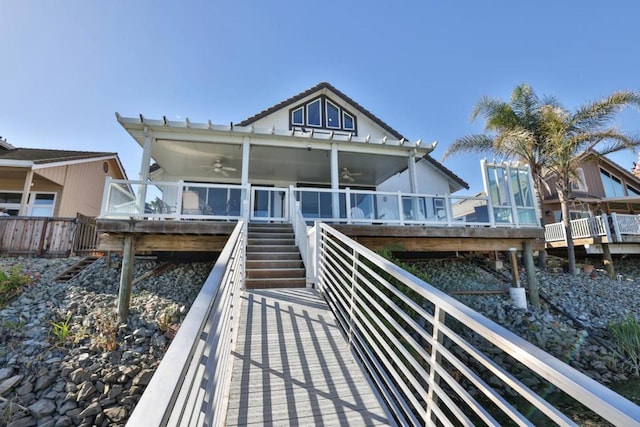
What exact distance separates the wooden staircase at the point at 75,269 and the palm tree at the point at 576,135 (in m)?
17.1

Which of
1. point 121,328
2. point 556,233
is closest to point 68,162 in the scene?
point 121,328

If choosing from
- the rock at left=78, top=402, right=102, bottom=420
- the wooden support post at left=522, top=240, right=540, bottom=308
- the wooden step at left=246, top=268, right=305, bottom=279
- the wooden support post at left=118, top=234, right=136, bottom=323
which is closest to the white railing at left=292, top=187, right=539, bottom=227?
the wooden support post at left=522, top=240, right=540, bottom=308

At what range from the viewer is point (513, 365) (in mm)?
5984

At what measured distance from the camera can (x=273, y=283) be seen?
17.6 feet

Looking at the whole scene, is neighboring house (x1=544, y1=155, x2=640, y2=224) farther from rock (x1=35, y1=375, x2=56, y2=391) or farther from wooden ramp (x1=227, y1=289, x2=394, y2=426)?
rock (x1=35, y1=375, x2=56, y2=391)

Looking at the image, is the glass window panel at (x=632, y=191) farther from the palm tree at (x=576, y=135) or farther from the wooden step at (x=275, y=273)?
the wooden step at (x=275, y=273)

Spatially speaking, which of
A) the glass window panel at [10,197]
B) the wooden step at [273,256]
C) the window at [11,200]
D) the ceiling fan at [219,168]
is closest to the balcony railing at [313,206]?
the wooden step at [273,256]

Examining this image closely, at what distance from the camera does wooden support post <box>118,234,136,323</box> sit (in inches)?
240

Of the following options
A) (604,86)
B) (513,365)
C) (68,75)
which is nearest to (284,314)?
(513,365)

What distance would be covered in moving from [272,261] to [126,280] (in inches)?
128

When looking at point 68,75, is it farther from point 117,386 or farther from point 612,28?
point 612,28

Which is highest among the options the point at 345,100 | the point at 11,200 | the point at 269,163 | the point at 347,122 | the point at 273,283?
the point at 345,100

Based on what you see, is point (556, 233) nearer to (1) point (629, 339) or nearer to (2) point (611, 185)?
(1) point (629, 339)

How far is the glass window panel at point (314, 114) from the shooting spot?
12.2 meters
